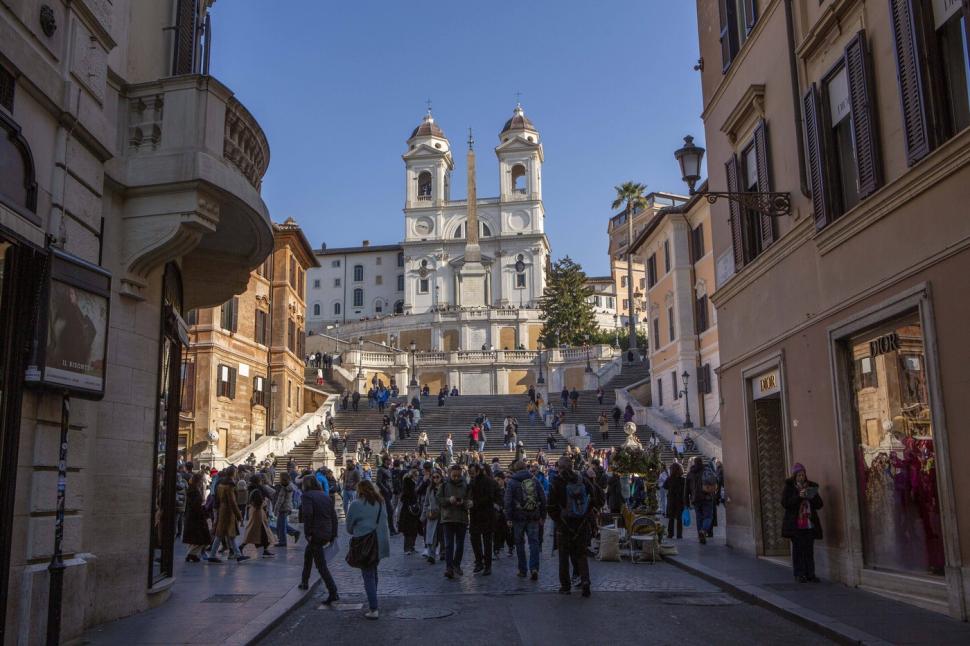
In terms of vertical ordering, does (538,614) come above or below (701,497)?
below

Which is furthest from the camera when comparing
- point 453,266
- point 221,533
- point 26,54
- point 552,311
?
point 453,266

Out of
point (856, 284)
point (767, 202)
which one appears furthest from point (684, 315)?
point (856, 284)

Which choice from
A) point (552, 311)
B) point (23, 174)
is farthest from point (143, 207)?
point (552, 311)

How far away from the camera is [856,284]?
38.1 feet

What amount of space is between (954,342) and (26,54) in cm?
936

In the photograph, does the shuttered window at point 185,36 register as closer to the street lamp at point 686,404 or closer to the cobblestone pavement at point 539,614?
the cobblestone pavement at point 539,614

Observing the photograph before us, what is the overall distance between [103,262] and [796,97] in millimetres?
9906

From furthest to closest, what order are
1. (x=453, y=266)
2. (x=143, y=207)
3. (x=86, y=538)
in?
(x=453, y=266) < (x=143, y=207) < (x=86, y=538)

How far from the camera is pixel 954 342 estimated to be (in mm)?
9414

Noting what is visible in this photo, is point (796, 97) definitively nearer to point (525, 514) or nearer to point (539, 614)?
point (525, 514)

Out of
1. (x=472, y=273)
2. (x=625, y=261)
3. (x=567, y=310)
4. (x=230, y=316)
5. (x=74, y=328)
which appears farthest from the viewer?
(x=625, y=261)

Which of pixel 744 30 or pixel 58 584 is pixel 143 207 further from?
pixel 744 30

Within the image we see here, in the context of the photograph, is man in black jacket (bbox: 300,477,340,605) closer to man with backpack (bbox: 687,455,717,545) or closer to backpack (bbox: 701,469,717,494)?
backpack (bbox: 701,469,717,494)

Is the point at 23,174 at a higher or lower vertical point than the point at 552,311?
lower
